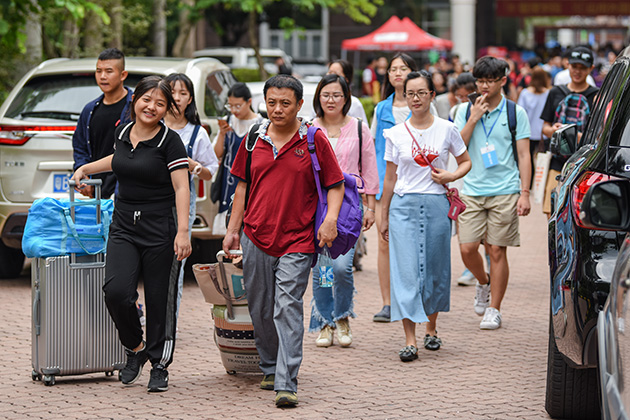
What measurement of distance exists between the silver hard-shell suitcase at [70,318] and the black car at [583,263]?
2.62 metres

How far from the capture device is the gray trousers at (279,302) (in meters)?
5.96

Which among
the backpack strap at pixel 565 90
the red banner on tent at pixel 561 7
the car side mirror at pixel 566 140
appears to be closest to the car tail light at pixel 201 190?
the backpack strap at pixel 565 90

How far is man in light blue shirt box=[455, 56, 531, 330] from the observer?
807 centimetres

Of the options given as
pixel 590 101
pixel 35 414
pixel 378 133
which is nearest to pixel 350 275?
pixel 378 133

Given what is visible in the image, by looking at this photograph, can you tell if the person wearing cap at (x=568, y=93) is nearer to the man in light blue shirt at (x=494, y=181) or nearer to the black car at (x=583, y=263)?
the man in light blue shirt at (x=494, y=181)

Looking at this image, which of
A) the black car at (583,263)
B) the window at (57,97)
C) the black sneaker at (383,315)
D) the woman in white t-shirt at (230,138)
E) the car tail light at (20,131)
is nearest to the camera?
the black car at (583,263)

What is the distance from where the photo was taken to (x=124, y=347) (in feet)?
21.3

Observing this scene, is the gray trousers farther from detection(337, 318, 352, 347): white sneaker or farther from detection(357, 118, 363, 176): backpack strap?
detection(357, 118, 363, 176): backpack strap

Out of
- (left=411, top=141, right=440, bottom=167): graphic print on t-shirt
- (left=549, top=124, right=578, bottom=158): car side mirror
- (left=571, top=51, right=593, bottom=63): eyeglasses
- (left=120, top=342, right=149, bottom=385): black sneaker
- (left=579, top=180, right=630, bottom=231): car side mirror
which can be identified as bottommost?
(left=120, top=342, right=149, bottom=385): black sneaker

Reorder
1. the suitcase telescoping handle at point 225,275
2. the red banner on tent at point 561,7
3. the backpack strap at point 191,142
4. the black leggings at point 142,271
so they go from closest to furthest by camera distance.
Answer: the black leggings at point 142,271
the suitcase telescoping handle at point 225,275
the backpack strap at point 191,142
the red banner on tent at point 561,7

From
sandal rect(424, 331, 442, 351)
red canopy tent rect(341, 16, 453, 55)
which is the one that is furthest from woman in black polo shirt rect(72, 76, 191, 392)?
red canopy tent rect(341, 16, 453, 55)

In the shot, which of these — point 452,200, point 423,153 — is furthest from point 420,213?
point 423,153

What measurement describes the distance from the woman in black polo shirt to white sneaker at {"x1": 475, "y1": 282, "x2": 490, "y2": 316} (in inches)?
120

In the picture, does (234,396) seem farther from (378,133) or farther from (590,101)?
(590,101)
